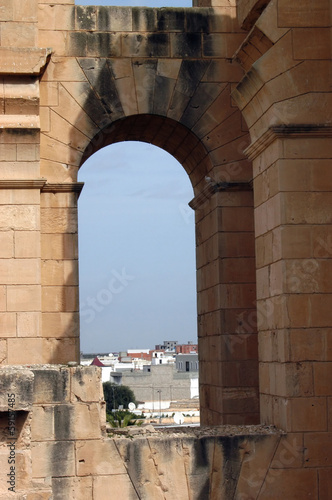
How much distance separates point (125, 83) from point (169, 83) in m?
0.69

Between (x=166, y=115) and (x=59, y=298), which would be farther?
(x=166, y=115)

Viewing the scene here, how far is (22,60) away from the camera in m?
14.2

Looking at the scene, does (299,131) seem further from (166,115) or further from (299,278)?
(166,115)

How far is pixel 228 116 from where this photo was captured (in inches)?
588

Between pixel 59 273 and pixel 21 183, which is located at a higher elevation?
pixel 21 183

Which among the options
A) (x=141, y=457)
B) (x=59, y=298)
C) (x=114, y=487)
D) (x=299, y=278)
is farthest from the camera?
(x=59, y=298)

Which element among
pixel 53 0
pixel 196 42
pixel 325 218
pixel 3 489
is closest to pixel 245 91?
pixel 325 218

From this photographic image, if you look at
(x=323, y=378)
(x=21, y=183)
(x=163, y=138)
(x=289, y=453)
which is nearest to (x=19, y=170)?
(x=21, y=183)

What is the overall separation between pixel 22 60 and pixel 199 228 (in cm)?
421

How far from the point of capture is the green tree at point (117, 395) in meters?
77.6

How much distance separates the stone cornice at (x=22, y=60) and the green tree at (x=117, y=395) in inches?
2482

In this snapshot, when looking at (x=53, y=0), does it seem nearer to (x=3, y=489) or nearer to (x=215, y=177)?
(x=215, y=177)

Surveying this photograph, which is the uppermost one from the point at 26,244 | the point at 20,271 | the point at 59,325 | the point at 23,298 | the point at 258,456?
the point at 26,244

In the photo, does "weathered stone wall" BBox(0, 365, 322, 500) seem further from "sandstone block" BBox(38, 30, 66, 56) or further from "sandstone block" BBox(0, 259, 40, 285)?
"sandstone block" BBox(38, 30, 66, 56)
